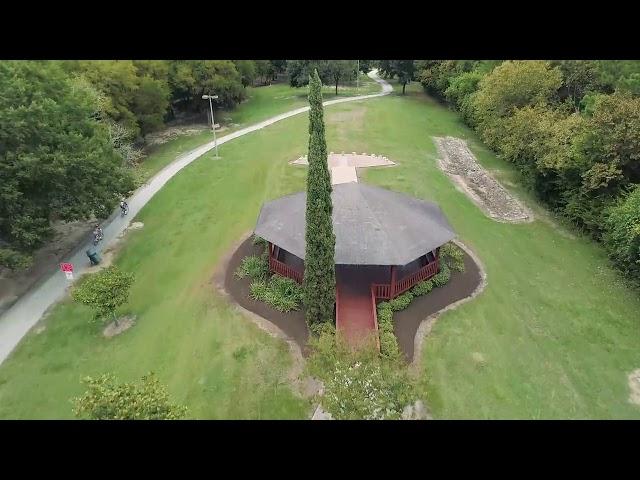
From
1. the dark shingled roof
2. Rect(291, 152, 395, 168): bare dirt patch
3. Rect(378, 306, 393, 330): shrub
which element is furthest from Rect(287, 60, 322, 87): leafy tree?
Rect(378, 306, 393, 330): shrub

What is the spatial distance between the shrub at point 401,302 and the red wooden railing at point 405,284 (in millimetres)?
266

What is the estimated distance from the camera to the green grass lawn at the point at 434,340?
16.6 metres

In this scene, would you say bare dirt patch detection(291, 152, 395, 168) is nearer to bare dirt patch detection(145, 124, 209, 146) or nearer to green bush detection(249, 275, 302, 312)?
bare dirt patch detection(145, 124, 209, 146)

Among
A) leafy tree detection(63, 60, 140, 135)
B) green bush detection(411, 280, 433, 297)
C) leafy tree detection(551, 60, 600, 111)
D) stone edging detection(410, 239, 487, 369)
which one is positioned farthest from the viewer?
leafy tree detection(63, 60, 140, 135)

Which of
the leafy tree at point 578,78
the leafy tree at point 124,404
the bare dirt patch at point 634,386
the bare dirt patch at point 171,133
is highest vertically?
the leafy tree at point 578,78

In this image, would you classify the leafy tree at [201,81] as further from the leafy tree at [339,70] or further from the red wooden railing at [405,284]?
the red wooden railing at [405,284]

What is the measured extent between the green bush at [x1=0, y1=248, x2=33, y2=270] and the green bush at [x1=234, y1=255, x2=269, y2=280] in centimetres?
1044

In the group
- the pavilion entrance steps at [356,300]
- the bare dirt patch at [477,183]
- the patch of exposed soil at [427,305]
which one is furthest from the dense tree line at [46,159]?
the bare dirt patch at [477,183]

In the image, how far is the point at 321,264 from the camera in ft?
60.5

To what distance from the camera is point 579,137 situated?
2684 cm

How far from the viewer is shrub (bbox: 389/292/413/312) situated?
2095 cm

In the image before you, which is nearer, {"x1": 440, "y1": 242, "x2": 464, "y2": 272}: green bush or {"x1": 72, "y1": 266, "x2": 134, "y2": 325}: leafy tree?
{"x1": 72, "y1": 266, "x2": 134, "y2": 325}: leafy tree

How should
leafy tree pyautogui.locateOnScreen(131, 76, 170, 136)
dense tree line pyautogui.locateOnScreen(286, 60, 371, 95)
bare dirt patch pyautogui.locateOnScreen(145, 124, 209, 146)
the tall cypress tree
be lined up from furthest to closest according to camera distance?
dense tree line pyautogui.locateOnScreen(286, 60, 371, 95) < bare dirt patch pyautogui.locateOnScreen(145, 124, 209, 146) < leafy tree pyautogui.locateOnScreen(131, 76, 170, 136) < the tall cypress tree

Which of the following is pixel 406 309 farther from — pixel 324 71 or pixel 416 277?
pixel 324 71
